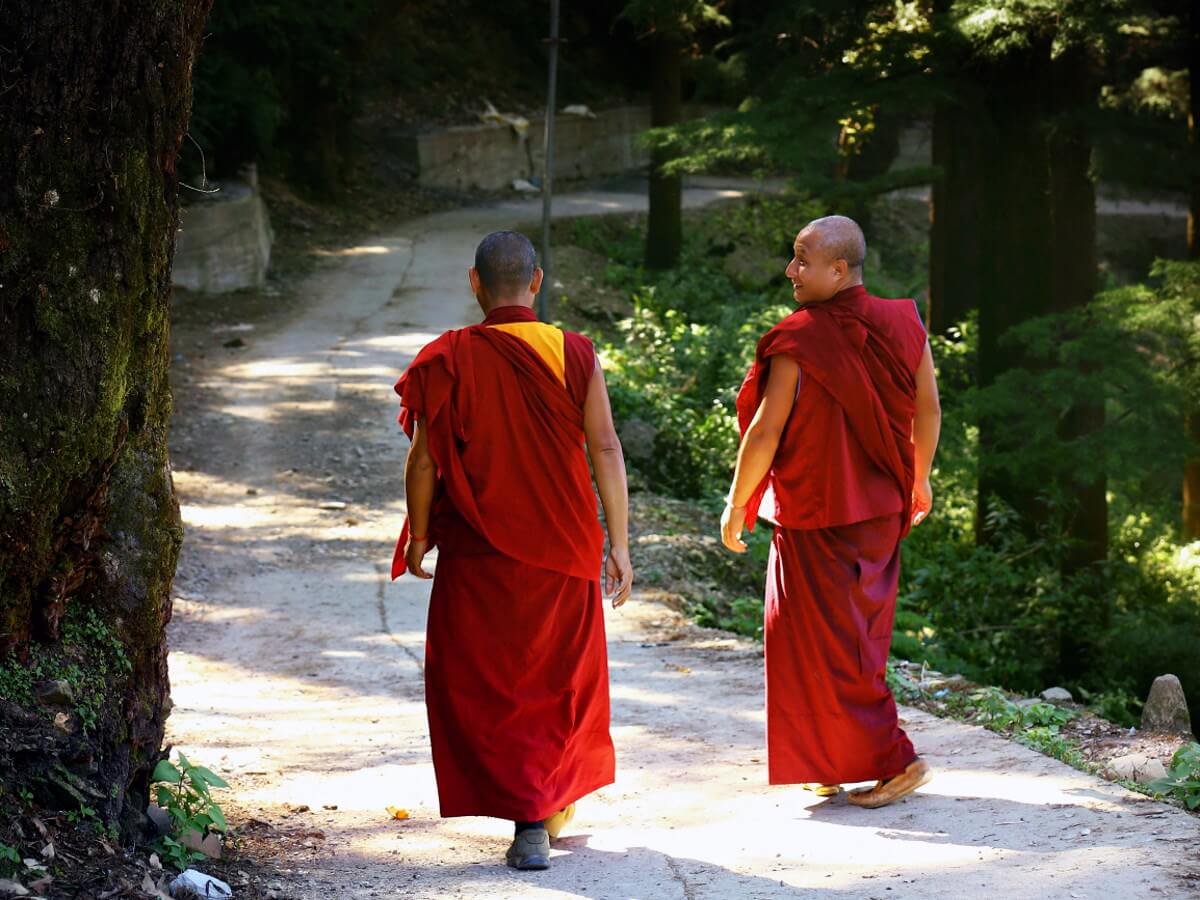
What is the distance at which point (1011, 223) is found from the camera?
13.1 m

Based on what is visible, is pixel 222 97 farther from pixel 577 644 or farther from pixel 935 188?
pixel 577 644

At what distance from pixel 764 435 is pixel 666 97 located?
17030 mm

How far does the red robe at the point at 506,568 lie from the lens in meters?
4.56

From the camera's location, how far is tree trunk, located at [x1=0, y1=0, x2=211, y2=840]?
381cm

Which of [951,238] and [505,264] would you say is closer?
[505,264]

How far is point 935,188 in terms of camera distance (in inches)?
662

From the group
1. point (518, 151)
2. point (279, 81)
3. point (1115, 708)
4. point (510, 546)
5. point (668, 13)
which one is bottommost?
point (1115, 708)

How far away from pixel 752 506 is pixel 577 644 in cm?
94

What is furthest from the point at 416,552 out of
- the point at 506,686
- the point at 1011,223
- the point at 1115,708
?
the point at 1011,223

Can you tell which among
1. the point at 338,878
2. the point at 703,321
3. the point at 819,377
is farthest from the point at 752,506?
the point at 703,321

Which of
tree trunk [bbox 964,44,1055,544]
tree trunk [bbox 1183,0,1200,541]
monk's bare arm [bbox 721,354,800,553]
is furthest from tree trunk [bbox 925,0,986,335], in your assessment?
monk's bare arm [bbox 721,354,800,553]

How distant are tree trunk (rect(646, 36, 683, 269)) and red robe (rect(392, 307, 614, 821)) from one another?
16708mm

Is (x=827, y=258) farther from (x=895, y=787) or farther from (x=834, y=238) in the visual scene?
(x=895, y=787)

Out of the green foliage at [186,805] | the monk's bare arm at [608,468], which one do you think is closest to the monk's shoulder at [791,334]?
the monk's bare arm at [608,468]
